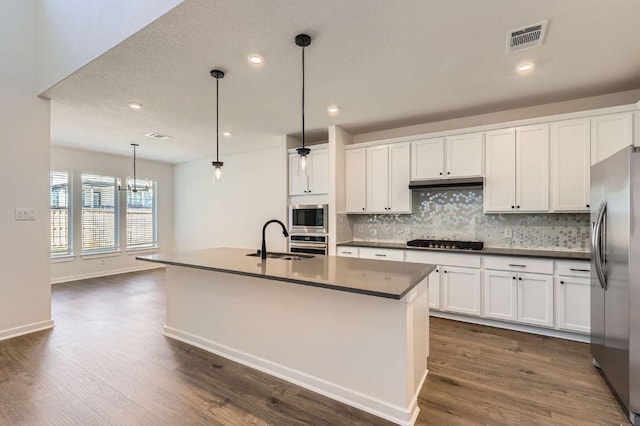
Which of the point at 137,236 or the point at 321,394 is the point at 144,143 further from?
the point at 321,394

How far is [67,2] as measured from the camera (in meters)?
2.96

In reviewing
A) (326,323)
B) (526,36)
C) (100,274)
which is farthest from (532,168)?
(100,274)

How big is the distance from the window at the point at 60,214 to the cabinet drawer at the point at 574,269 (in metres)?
7.96

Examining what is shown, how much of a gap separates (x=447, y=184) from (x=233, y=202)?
4404mm

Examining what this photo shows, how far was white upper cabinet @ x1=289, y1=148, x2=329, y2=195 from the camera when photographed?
181 inches

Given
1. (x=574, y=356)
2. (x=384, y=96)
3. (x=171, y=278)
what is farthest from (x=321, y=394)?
(x=384, y=96)

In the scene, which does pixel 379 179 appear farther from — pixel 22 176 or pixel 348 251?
pixel 22 176

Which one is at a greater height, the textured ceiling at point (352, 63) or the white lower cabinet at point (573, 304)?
the textured ceiling at point (352, 63)

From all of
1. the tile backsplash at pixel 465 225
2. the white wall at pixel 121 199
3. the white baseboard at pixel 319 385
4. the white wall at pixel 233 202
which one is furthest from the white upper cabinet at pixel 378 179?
the white wall at pixel 121 199

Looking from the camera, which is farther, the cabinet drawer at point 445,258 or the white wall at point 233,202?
the white wall at point 233,202

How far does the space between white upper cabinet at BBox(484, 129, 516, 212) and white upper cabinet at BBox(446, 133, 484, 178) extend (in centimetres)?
9

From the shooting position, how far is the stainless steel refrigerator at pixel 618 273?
6.25ft

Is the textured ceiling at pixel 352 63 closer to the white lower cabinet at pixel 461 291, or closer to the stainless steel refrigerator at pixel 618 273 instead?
the stainless steel refrigerator at pixel 618 273

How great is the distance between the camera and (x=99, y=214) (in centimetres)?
636
